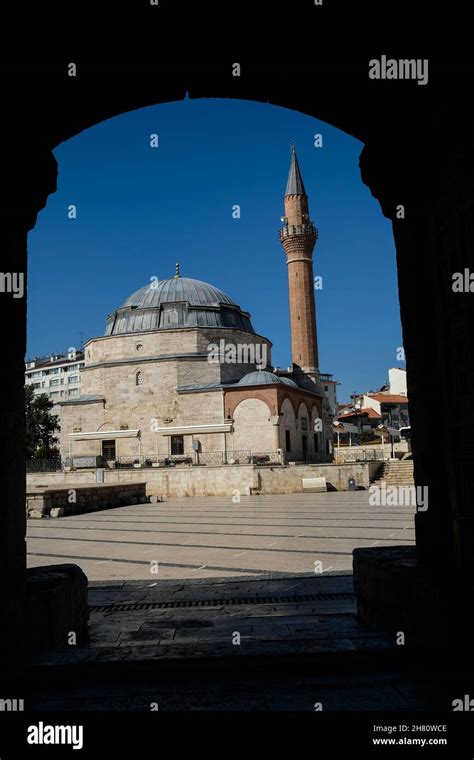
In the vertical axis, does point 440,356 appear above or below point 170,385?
below

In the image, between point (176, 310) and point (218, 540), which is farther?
point (176, 310)

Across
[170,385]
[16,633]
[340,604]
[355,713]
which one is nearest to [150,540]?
[340,604]

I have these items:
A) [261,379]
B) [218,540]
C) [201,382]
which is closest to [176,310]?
[201,382]

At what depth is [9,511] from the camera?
3092 mm

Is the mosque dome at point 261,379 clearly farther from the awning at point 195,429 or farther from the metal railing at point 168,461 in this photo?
the metal railing at point 168,461

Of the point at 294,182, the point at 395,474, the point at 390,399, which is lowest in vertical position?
the point at 395,474

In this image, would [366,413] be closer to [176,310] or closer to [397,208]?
[176,310]

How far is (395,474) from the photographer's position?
25766 millimetres

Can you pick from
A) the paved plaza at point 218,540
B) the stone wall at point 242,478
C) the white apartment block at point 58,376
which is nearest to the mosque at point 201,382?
the stone wall at point 242,478

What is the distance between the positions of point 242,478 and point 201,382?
15.0m

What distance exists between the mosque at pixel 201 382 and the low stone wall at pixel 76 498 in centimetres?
1110

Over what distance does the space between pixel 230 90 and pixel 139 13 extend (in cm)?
89

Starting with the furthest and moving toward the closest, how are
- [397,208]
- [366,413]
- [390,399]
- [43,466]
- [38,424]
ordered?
1. [390,399]
2. [366,413]
3. [38,424]
4. [43,466]
5. [397,208]

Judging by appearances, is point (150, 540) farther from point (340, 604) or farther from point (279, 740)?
point (279, 740)
